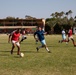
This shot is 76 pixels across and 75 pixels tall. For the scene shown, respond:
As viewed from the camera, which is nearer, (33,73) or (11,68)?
(33,73)

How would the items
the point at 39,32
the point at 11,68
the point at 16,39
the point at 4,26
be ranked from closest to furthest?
1. the point at 11,68
2. the point at 16,39
3. the point at 39,32
4. the point at 4,26

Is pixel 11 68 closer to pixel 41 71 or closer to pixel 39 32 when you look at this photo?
pixel 41 71

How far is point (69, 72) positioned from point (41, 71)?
1078mm

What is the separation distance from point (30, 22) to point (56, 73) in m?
135

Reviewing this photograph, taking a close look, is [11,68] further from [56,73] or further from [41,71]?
[56,73]

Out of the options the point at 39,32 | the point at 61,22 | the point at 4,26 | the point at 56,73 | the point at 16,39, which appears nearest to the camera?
the point at 56,73

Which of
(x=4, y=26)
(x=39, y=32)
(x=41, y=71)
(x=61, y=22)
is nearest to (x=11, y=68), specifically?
(x=41, y=71)

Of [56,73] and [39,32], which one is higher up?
[39,32]

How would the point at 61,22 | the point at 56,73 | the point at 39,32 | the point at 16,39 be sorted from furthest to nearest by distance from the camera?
the point at 61,22 < the point at 39,32 < the point at 16,39 < the point at 56,73

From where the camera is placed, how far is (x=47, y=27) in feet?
415

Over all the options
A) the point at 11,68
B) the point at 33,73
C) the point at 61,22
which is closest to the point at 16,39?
the point at 11,68

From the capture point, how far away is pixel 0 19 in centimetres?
15112

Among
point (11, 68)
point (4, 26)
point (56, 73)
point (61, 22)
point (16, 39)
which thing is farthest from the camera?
point (4, 26)

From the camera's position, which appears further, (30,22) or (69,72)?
(30,22)
